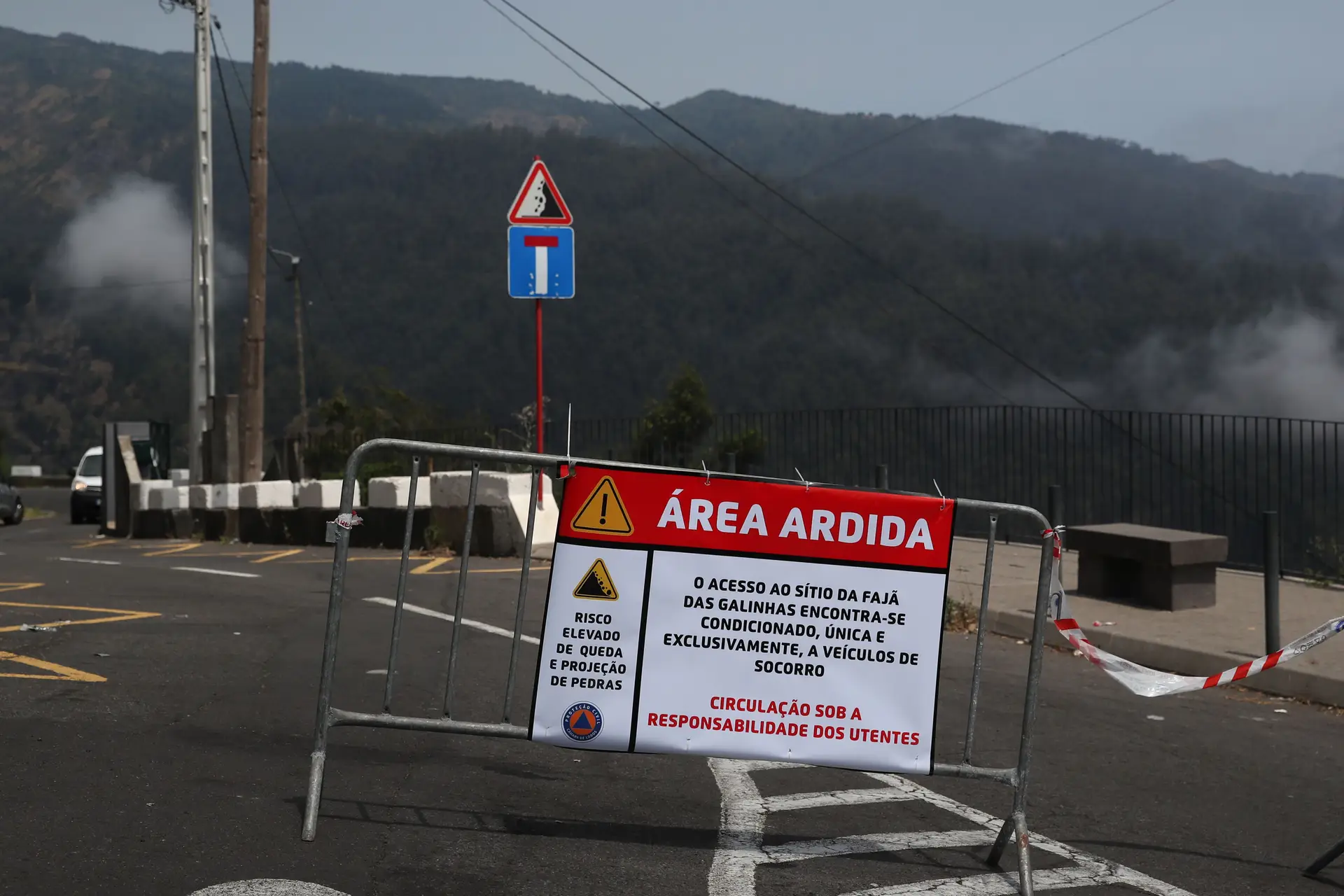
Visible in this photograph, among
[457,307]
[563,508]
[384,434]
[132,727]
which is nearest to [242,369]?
[384,434]

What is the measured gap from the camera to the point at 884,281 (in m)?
128

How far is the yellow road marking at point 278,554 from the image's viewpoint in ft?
49.9

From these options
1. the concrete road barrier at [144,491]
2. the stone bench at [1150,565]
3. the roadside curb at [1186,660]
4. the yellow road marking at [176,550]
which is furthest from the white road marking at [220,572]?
the concrete road barrier at [144,491]

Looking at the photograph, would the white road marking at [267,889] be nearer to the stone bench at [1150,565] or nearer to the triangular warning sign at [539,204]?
the stone bench at [1150,565]

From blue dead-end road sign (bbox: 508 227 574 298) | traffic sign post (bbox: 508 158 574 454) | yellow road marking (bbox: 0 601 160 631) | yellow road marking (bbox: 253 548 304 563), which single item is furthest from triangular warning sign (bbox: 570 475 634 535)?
yellow road marking (bbox: 253 548 304 563)

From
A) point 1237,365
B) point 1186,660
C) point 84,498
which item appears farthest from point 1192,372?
point 1186,660

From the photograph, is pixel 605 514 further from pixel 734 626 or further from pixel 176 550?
pixel 176 550

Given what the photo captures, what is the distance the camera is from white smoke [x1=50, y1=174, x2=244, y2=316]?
5512 inches

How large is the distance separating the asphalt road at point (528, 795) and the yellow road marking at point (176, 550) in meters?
9.00

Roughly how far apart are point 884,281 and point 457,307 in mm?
41239

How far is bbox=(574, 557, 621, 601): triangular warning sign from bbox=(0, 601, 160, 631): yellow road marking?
5.39 metres

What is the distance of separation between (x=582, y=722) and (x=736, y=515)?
95 centimetres

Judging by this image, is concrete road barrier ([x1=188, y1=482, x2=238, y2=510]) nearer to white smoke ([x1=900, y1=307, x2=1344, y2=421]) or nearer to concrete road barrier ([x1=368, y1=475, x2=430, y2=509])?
concrete road barrier ([x1=368, y1=475, x2=430, y2=509])

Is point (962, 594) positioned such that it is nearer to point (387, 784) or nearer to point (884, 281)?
point (387, 784)
